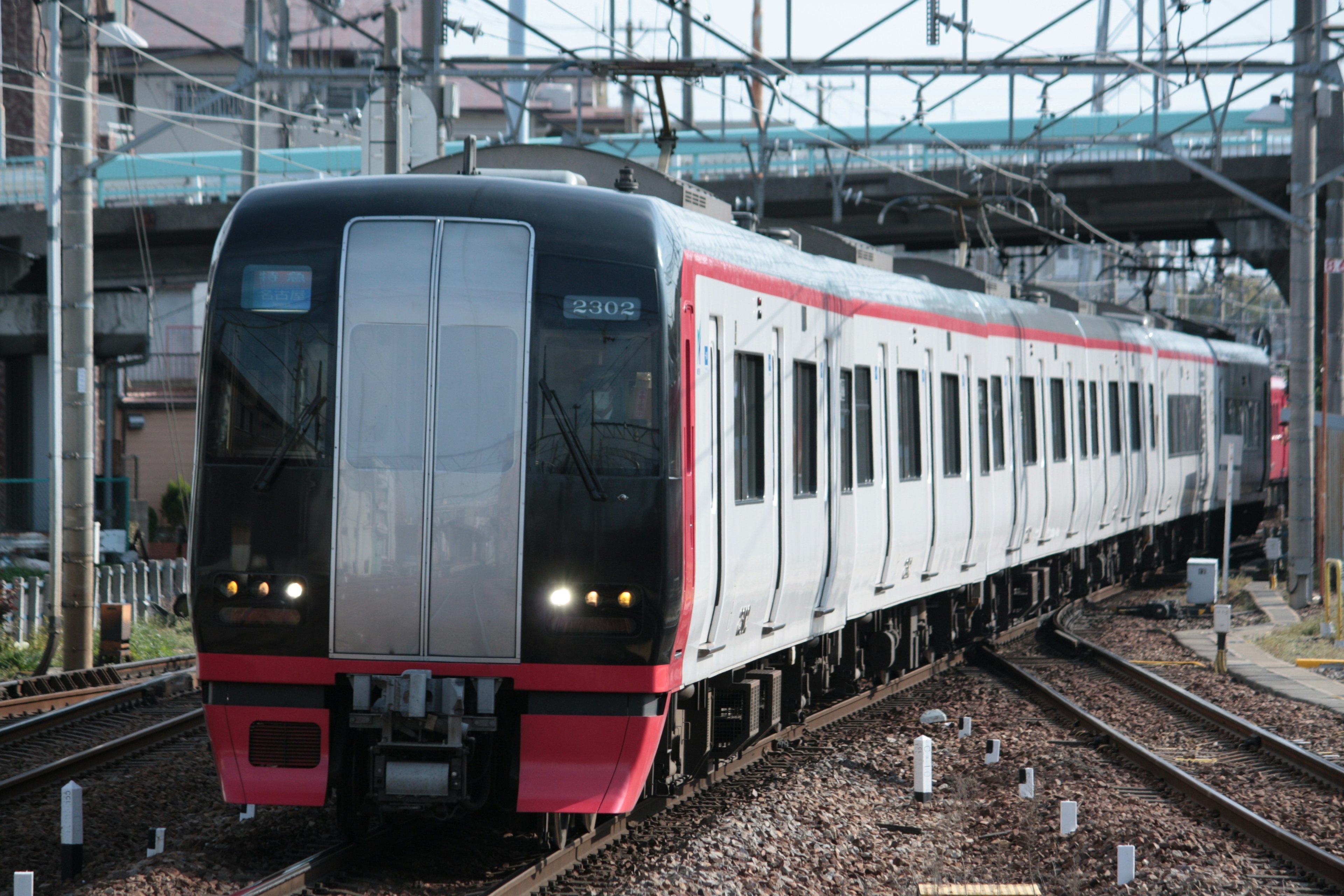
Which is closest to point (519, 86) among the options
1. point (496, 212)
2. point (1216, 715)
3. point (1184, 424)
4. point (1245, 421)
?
point (1245, 421)

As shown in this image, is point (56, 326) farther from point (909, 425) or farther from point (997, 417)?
point (997, 417)

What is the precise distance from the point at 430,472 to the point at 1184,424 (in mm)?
18684

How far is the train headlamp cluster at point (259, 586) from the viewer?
676 centimetres

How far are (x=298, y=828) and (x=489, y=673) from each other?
5.45 ft

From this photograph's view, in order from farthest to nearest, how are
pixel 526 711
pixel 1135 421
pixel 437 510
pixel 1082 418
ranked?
pixel 1135 421 < pixel 1082 418 < pixel 526 711 < pixel 437 510

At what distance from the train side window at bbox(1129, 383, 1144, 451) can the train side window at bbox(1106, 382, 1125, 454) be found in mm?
490

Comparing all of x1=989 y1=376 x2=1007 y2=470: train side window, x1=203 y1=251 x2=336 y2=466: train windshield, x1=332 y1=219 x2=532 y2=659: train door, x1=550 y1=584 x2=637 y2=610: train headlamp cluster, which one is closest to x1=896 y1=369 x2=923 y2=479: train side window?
x1=989 y1=376 x2=1007 y2=470: train side window

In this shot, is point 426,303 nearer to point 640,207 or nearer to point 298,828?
point 640,207

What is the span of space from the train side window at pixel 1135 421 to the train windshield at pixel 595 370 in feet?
47.9

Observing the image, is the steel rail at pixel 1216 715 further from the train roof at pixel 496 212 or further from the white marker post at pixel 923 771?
the train roof at pixel 496 212

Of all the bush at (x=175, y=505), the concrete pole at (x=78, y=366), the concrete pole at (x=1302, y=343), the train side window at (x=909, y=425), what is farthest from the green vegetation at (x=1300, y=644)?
the bush at (x=175, y=505)

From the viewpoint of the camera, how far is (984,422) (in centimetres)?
1408

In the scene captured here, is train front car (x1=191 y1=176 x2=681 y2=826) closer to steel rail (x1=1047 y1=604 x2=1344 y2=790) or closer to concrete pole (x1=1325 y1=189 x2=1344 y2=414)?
steel rail (x1=1047 y1=604 x2=1344 y2=790)

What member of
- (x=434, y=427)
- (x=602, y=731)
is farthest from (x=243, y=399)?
(x=602, y=731)
